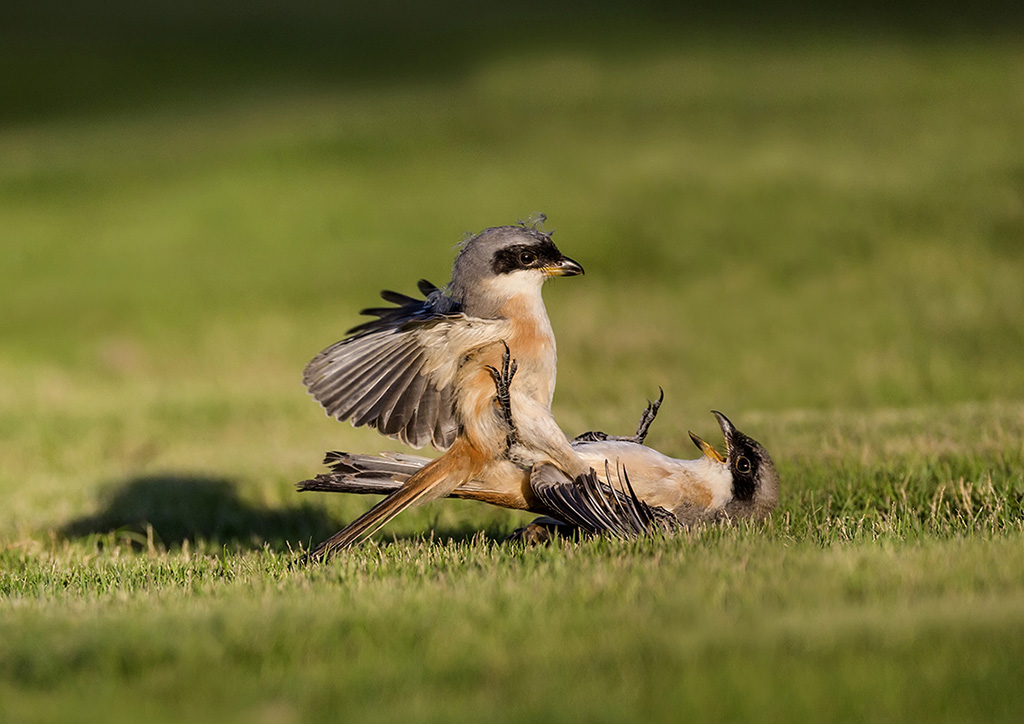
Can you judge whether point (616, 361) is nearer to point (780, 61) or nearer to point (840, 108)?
point (840, 108)

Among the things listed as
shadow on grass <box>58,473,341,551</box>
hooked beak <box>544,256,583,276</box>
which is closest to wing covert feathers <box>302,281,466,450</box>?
hooked beak <box>544,256,583,276</box>

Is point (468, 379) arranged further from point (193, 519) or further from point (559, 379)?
point (559, 379)

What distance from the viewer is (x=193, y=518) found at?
366 inches

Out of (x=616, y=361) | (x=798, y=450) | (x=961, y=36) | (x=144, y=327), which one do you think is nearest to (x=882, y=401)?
(x=616, y=361)

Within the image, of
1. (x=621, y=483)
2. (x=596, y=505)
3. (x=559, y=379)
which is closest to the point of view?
(x=596, y=505)

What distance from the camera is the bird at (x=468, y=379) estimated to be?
20.2ft

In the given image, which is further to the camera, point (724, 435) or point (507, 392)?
point (724, 435)

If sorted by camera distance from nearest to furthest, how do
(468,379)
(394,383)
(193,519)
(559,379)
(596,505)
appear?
1. (596,505)
2. (468,379)
3. (394,383)
4. (193,519)
5. (559,379)

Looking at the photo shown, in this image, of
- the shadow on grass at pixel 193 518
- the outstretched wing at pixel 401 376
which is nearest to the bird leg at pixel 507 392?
the outstretched wing at pixel 401 376

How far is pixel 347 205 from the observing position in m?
21.3

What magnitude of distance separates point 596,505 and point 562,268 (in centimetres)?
133

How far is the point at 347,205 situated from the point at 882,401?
10902mm

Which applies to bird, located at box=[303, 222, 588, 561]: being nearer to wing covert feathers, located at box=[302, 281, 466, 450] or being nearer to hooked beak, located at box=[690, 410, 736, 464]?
wing covert feathers, located at box=[302, 281, 466, 450]

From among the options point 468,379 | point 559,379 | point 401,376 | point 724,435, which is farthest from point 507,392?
point 559,379
